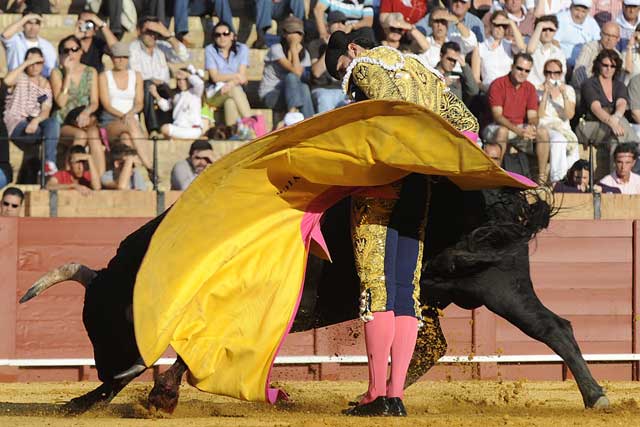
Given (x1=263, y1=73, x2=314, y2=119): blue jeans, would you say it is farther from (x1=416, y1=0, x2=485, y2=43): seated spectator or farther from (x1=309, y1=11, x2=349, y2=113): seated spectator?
(x1=416, y1=0, x2=485, y2=43): seated spectator

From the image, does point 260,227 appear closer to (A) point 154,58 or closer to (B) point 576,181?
(B) point 576,181

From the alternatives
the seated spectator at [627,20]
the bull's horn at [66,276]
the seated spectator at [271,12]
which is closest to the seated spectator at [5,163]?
the seated spectator at [271,12]

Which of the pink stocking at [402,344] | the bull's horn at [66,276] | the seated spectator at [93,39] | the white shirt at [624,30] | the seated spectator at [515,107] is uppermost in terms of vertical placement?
the white shirt at [624,30]

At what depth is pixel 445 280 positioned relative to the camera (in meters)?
4.58

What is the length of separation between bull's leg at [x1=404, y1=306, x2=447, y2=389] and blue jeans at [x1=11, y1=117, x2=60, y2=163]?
3453 mm

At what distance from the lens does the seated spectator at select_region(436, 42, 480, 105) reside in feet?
28.1

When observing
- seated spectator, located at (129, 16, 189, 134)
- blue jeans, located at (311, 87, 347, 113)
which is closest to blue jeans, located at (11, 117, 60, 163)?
seated spectator, located at (129, 16, 189, 134)

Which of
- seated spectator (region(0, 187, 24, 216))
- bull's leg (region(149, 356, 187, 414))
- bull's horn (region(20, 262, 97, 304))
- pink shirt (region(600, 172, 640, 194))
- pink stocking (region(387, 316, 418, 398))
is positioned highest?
pink shirt (region(600, 172, 640, 194))

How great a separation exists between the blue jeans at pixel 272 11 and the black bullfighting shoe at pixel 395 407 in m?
5.29

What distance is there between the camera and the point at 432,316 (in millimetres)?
4910

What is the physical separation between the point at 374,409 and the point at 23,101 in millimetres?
4614

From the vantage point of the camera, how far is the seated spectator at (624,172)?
26.9 ft

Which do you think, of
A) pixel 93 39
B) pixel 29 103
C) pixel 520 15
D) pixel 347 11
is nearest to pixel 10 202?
pixel 29 103

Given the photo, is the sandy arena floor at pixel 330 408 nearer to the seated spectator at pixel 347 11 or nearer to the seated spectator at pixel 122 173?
the seated spectator at pixel 122 173
